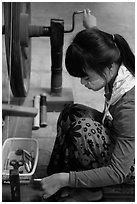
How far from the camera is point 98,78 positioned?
1.13 metres

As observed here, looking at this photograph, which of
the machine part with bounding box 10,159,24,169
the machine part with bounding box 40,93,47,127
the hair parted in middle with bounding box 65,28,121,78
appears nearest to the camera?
the hair parted in middle with bounding box 65,28,121,78

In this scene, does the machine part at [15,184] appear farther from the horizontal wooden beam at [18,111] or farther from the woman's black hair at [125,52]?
the woman's black hair at [125,52]

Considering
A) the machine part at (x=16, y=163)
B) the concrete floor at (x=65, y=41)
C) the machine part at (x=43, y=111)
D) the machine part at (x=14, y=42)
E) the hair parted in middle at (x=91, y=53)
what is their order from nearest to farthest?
the hair parted in middle at (x=91, y=53) < the machine part at (x=16, y=163) < the machine part at (x=14, y=42) < the machine part at (x=43, y=111) < the concrete floor at (x=65, y=41)

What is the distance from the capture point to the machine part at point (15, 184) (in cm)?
110

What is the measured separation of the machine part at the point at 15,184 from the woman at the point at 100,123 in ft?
0.25

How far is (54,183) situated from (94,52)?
14.3 inches

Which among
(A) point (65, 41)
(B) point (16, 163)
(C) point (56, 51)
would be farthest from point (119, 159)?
(A) point (65, 41)

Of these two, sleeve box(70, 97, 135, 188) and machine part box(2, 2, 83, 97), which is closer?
sleeve box(70, 97, 135, 188)

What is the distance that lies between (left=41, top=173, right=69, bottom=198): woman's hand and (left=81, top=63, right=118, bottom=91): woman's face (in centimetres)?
25

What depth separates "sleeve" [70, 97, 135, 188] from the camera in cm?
110

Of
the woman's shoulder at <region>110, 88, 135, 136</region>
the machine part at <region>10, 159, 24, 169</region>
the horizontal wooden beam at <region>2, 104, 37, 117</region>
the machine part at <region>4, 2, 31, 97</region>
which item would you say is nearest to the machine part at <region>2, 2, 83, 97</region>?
the machine part at <region>4, 2, 31, 97</region>

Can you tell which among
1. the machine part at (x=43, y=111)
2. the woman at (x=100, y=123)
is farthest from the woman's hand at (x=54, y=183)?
the machine part at (x=43, y=111)

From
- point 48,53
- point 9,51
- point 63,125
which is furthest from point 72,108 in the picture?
point 48,53

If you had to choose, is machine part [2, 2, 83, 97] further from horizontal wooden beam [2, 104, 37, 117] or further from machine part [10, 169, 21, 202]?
machine part [10, 169, 21, 202]
